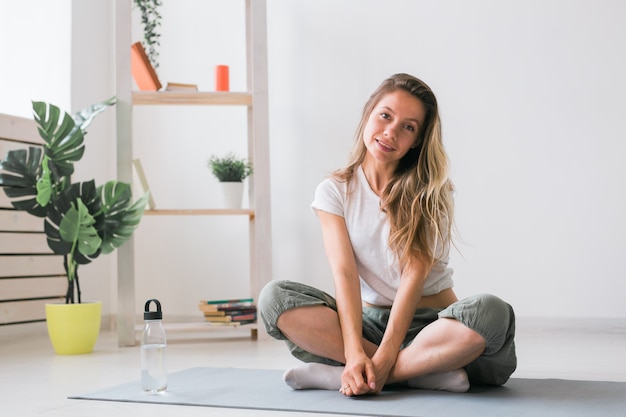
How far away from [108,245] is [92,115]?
19.5 inches

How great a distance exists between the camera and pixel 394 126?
6.67ft

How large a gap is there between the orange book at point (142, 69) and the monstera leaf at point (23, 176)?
57cm

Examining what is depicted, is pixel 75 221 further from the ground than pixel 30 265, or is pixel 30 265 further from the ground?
pixel 75 221

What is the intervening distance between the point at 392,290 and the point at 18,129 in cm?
220

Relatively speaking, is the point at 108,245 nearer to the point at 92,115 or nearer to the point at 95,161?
the point at 92,115

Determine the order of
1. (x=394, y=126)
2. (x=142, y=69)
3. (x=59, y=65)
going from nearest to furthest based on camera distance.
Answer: (x=394, y=126)
(x=142, y=69)
(x=59, y=65)

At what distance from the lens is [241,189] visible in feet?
11.6

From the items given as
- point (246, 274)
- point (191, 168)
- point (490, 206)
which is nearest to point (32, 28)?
point (191, 168)

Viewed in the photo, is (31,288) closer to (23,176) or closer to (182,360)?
(23,176)

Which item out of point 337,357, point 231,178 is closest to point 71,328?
point 231,178

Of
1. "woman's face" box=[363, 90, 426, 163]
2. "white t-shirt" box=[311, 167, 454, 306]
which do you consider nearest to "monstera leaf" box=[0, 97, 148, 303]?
"white t-shirt" box=[311, 167, 454, 306]

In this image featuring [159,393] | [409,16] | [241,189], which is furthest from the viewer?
[409,16]

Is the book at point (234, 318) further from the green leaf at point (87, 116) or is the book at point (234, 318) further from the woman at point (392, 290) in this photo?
the woman at point (392, 290)

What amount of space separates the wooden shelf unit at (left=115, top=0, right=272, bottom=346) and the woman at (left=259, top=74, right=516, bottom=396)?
1.30 m
